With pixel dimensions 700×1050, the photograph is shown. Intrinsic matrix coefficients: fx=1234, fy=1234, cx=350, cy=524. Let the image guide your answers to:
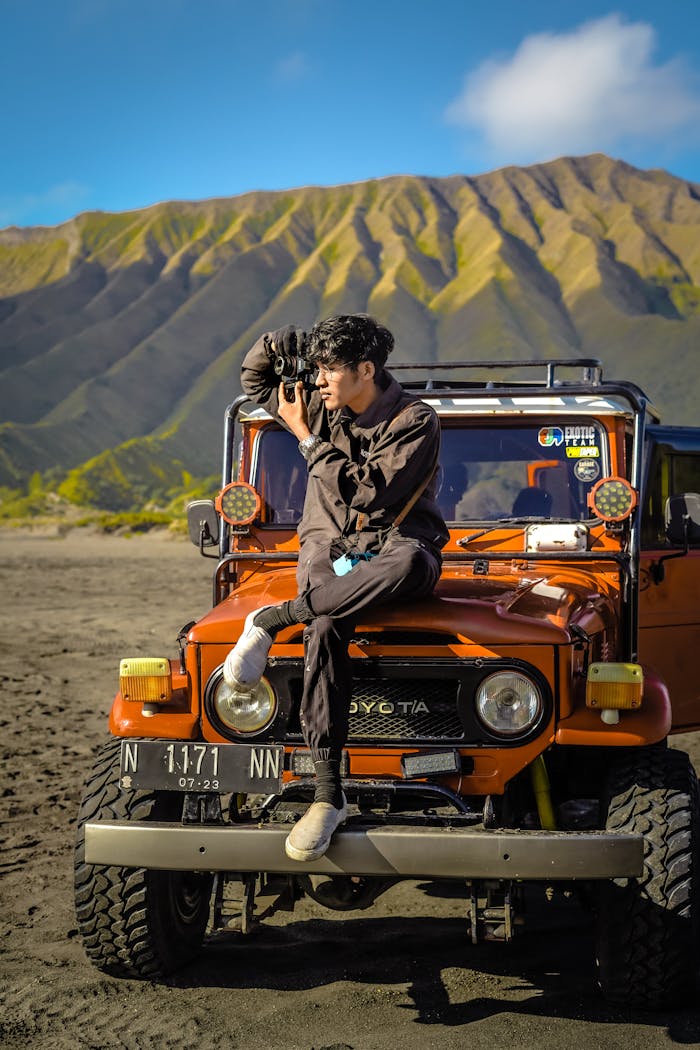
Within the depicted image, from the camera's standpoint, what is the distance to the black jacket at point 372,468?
13.9 ft

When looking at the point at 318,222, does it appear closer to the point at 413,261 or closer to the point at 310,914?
the point at 413,261

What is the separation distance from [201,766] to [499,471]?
2514mm

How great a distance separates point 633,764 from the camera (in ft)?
13.8

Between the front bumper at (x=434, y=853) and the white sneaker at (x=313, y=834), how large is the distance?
0.16 feet

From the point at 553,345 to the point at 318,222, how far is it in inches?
2817

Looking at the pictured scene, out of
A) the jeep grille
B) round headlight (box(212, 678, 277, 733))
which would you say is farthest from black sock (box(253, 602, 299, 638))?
the jeep grille

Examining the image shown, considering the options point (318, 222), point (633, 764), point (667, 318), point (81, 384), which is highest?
point (318, 222)

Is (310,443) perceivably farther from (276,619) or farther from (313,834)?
(313,834)

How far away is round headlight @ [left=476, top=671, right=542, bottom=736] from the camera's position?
13.6 feet

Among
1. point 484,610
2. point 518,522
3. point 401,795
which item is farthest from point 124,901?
point 518,522

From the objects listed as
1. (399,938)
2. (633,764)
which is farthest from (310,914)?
(633,764)

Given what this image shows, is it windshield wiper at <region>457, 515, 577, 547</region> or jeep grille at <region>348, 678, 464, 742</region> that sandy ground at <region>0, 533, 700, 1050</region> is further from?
windshield wiper at <region>457, 515, 577, 547</region>

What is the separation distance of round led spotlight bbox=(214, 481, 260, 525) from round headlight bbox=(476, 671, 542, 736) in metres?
2.02

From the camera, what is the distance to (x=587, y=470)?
227 inches
